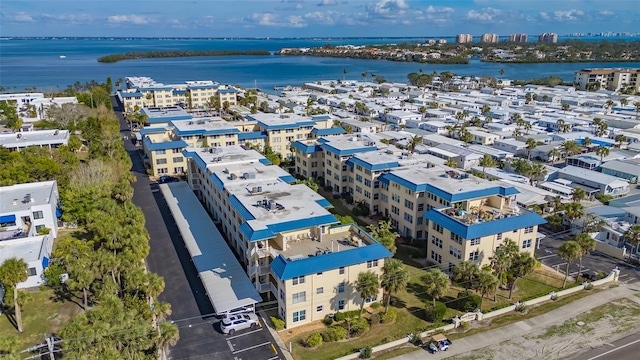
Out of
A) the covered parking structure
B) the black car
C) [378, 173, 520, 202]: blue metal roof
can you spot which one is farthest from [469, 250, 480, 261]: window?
the black car

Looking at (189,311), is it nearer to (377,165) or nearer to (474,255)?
(474,255)

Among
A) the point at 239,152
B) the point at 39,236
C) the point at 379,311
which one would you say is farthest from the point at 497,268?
the point at 39,236

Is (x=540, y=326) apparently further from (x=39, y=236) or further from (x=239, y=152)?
(x=39, y=236)

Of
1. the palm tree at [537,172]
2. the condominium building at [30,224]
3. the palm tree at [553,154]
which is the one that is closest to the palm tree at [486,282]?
the palm tree at [537,172]

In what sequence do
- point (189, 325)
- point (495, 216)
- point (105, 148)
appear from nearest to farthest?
point (189, 325) < point (495, 216) < point (105, 148)

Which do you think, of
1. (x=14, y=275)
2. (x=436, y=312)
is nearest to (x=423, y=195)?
(x=436, y=312)

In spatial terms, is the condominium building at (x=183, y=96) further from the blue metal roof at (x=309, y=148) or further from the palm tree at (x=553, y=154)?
the palm tree at (x=553, y=154)

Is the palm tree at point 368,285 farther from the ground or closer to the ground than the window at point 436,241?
farther from the ground
